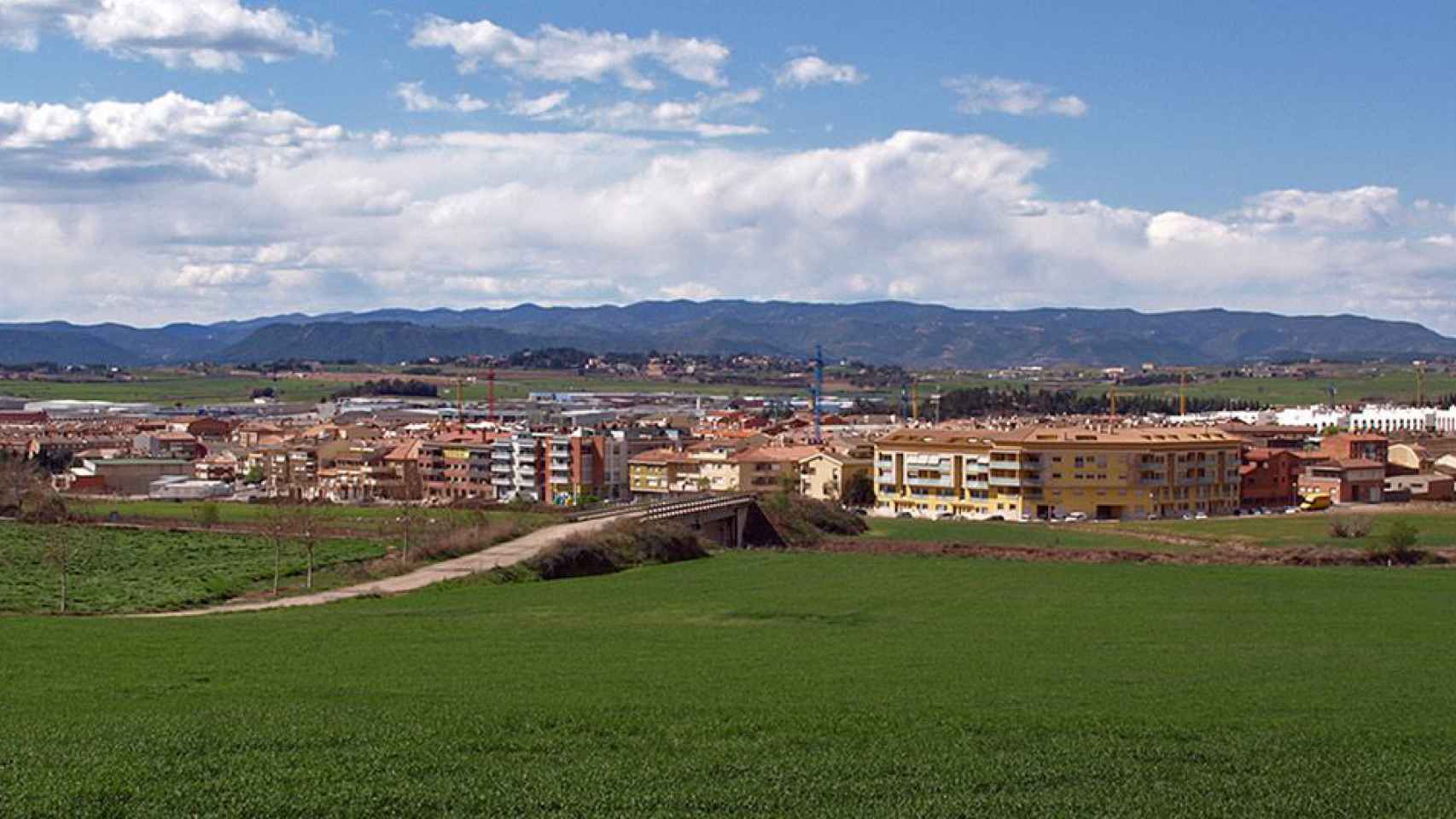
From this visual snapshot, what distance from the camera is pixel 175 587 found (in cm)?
4234

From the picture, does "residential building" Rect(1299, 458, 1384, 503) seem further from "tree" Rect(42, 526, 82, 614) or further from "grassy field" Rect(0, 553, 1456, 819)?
"tree" Rect(42, 526, 82, 614)

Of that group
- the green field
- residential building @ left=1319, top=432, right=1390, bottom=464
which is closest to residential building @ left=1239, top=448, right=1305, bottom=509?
residential building @ left=1319, top=432, right=1390, bottom=464

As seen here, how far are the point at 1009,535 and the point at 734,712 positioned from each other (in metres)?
51.7

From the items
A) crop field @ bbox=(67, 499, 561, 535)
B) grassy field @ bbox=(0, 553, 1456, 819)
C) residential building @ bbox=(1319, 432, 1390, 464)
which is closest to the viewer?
grassy field @ bbox=(0, 553, 1456, 819)

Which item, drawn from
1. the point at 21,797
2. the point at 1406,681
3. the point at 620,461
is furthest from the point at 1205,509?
the point at 21,797

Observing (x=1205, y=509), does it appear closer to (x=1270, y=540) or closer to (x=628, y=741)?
(x=1270, y=540)

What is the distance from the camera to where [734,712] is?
64.3 ft

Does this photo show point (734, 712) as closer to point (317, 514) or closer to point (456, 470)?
point (317, 514)

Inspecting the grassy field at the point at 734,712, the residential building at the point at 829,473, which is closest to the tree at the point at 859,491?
the residential building at the point at 829,473

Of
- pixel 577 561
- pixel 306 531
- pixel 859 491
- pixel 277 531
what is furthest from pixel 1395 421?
pixel 277 531

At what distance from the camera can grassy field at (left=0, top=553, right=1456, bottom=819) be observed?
14.9 meters

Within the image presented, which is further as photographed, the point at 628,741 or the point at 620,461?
the point at 620,461

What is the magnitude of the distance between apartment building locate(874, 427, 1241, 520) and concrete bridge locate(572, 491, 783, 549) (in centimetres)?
1574

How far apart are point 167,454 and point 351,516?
170 ft
